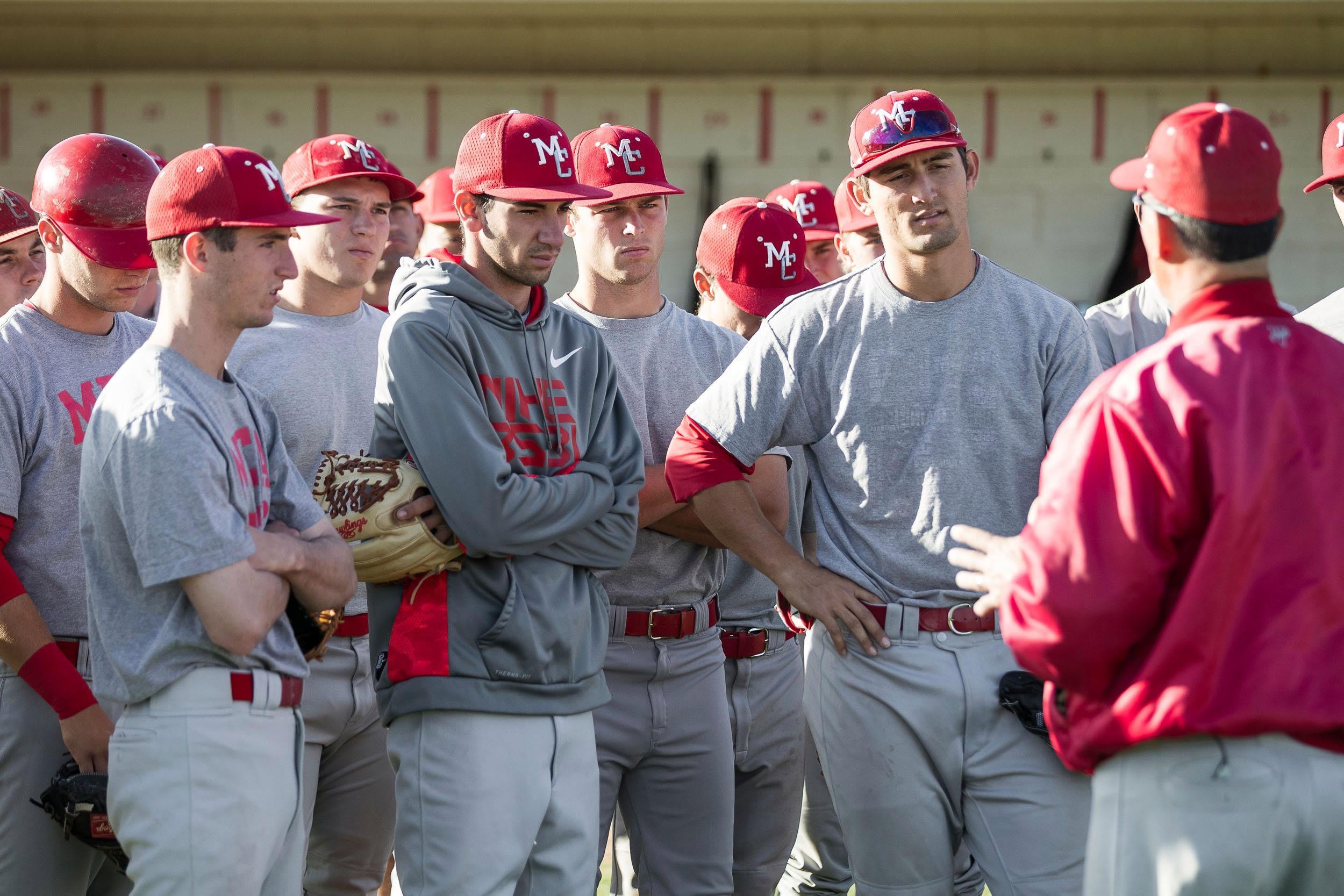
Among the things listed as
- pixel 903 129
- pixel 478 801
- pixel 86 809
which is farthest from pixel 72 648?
pixel 903 129

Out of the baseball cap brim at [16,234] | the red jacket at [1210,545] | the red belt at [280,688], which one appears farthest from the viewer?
the baseball cap brim at [16,234]

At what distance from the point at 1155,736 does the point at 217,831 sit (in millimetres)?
1657

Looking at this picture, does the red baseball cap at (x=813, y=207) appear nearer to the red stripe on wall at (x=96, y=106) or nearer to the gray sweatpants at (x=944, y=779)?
the gray sweatpants at (x=944, y=779)

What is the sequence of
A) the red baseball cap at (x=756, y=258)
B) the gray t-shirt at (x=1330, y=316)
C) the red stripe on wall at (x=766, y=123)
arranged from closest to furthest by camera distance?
the gray t-shirt at (x=1330, y=316)
the red baseball cap at (x=756, y=258)
the red stripe on wall at (x=766, y=123)

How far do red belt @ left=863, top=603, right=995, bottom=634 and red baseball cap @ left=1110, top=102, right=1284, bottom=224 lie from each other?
1.18m

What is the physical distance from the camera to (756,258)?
4492 mm

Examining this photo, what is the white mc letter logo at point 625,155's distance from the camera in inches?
164

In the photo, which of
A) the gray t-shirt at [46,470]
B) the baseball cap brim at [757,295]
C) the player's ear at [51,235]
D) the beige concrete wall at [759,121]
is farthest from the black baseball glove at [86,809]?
the beige concrete wall at [759,121]

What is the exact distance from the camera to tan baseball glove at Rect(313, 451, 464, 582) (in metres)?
2.91

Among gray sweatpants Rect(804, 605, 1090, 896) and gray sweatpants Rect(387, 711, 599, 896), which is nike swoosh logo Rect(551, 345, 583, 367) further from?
gray sweatpants Rect(804, 605, 1090, 896)

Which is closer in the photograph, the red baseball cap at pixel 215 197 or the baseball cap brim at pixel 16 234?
the red baseball cap at pixel 215 197

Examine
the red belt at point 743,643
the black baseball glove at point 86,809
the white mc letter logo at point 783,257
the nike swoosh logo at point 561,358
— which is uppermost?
the white mc letter logo at point 783,257

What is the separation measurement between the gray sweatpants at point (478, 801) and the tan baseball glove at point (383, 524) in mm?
320

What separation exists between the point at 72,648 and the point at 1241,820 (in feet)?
8.23
